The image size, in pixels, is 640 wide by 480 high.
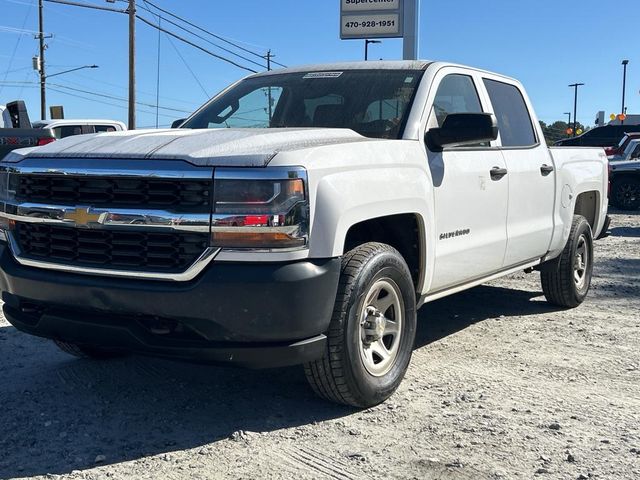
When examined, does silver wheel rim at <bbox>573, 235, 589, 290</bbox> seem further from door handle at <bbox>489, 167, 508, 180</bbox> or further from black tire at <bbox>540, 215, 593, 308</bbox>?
door handle at <bbox>489, 167, 508, 180</bbox>

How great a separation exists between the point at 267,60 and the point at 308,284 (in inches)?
1250

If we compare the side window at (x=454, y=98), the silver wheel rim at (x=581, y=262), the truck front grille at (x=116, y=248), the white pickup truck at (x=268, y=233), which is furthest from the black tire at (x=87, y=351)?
the silver wheel rim at (x=581, y=262)

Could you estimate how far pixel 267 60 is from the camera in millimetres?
33625

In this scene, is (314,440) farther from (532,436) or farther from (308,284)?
(532,436)

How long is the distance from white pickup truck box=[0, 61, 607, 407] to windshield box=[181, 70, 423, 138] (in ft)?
0.05

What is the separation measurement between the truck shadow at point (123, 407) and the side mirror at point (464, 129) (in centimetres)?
168

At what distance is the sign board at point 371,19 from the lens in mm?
18266

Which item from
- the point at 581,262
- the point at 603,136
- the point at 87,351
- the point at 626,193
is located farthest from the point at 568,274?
the point at 603,136

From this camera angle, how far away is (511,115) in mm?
5648

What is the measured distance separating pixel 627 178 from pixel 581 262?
443 inches

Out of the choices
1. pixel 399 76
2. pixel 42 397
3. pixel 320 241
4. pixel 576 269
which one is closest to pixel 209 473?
pixel 320 241

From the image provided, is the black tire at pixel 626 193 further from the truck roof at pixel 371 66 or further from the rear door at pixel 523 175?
the truck roof at pixel 371 66

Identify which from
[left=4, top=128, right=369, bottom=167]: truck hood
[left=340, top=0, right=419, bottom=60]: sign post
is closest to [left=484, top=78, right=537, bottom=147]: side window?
[left=4, top=128, right=369, bottom=167]: truck hood

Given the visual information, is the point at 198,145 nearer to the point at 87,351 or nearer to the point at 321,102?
the point at 321,102
